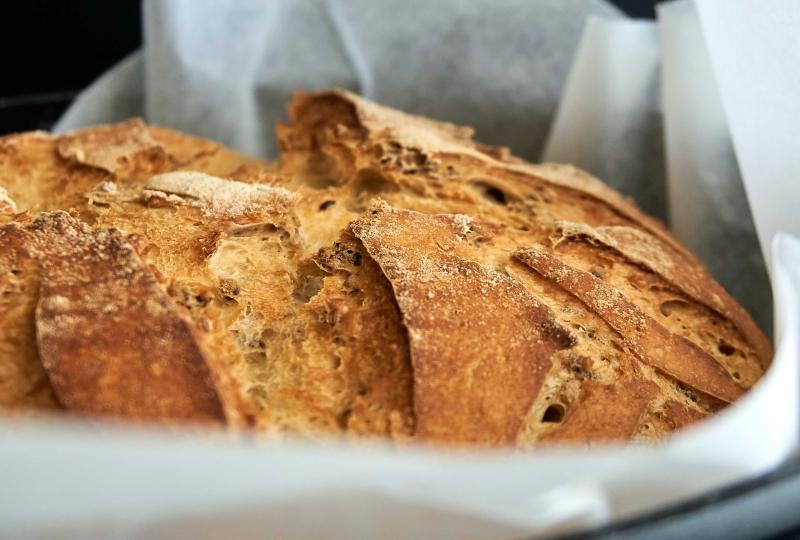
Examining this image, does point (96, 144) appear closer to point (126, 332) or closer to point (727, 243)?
point (126, 332)

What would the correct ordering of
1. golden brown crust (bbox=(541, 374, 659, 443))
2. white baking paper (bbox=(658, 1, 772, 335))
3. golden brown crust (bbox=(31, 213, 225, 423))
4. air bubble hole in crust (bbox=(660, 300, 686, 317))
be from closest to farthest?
golden brown crust (bbox=(31, 213, 225, 423)) → golden brown crust (bbox=(541, 374, 659, 443)) → air bubble hole in crust (bbox=(660, 300, 686, 317)) → white baking paper (bbox=(658, 1, 772, 335))

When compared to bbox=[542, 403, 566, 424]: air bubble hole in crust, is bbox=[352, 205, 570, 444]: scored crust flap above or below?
above

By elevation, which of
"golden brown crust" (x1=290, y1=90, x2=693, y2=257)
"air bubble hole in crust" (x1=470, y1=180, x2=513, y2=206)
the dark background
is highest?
"golden brown crust" (x1=290, y1=90, x2=693, y2=257)

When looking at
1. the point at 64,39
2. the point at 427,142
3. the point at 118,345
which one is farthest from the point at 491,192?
the point at 64,39

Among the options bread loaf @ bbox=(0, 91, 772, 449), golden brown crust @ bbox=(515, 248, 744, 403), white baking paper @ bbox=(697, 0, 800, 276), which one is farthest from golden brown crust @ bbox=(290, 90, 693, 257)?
golden brown crust @ bbox=(515, 248, 744, 403)

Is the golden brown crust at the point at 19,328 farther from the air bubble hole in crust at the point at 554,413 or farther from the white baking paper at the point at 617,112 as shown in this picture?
the white baking paper at the point at 617,112

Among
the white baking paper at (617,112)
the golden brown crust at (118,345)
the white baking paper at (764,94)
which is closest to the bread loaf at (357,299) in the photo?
the golden brown crust at (118,345)

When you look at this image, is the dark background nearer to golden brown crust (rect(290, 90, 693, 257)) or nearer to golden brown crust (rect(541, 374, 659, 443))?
golden brown crust (rect(290, 90, 693, 257))
